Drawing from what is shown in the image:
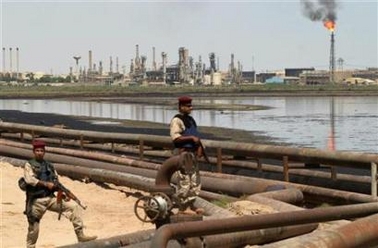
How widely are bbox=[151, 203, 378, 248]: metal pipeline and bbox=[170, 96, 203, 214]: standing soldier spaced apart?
6.33ft

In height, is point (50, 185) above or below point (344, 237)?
above

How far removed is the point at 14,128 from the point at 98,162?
7878 millimetres

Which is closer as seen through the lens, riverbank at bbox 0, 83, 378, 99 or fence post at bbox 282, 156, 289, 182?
fence post at bbox 282, 156, 289, 182

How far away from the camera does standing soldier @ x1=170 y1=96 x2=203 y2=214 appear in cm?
745

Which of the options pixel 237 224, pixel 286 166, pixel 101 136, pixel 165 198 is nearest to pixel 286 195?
pixel 286 166

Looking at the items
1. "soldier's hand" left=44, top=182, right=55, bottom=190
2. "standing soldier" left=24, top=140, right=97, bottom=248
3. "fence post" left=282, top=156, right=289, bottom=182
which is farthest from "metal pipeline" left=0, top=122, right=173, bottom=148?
"soldier's hand" left=44, top=182, right=55, bottom=190

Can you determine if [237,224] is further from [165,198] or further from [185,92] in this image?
[185,92]

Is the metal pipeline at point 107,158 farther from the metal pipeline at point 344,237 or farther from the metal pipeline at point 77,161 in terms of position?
the metal pipeline at point 344,237

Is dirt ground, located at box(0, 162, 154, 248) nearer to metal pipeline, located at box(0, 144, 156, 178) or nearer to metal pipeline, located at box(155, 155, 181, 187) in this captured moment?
metal pipeline, located at box(0, 144, 156, 178)

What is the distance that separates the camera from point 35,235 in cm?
824

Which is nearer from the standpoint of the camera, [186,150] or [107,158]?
[186,150]

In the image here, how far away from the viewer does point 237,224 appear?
475 cm

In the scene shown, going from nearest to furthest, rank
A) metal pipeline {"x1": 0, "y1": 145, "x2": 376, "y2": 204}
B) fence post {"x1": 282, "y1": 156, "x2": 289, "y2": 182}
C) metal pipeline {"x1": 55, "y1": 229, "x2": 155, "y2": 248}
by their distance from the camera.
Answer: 1. metal pipeline {"x1": 55, "y1": 229, "x2": 155, "y2": 248}
2. metal pipeline {"x1": 0, "y1": 145, "x2": 376, "y2": 204}
3. fence post {"x1": 282, "y1": 156, "x2": 289, "y2": 182}

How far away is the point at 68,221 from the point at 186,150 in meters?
4.23
